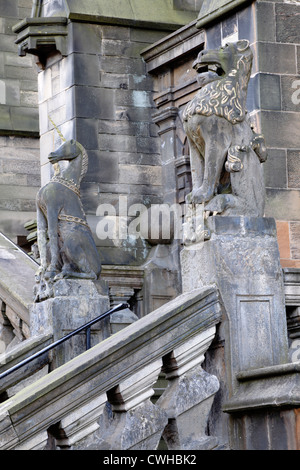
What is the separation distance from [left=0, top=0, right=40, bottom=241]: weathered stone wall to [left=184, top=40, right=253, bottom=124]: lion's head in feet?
34.3

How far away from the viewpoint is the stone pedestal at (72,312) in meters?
10.5

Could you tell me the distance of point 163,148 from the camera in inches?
616

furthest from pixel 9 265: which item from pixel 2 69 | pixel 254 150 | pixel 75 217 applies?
pixel 2 69

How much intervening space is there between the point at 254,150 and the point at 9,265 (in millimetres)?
4664

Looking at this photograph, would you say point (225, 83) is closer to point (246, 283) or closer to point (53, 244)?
point (246, 283)

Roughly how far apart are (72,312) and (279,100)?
3336 mm

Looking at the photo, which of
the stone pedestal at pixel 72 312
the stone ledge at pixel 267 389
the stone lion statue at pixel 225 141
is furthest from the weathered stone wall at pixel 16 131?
the stone ledge at pixel 267 389

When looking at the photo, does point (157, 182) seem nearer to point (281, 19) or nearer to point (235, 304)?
point (281, 19)

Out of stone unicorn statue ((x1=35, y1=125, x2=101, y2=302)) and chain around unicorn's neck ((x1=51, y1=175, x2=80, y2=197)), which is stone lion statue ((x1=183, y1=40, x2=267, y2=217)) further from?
chain around unicorn's neck ((x1=51, y1=175, x2=80, y2=197))

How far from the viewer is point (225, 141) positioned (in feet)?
28.3

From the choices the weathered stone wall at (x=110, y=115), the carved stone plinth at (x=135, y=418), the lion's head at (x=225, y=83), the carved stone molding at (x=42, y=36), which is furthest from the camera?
the carved stone molding at (x=42, y=36)

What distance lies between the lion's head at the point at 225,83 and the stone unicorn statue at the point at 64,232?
2.56m

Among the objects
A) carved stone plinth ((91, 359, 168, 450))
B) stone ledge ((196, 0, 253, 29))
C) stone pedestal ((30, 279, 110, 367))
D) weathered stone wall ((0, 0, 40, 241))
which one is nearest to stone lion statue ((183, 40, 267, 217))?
carved stone plinth ((91, 359, 168, 450))

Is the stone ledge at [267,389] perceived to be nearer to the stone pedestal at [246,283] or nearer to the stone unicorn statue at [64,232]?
the stone pedestal at [246,283]
